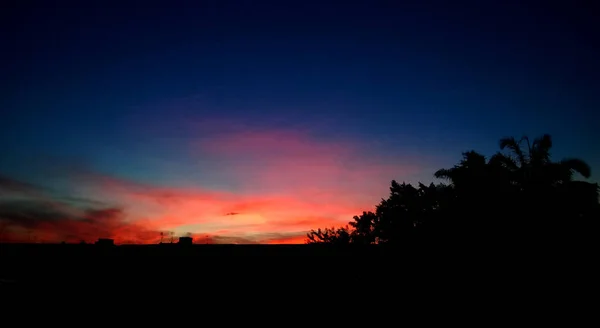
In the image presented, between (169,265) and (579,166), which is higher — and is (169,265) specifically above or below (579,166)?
below

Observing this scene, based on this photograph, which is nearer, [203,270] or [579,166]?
[203,270]

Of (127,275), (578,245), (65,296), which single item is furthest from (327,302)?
(578,245)

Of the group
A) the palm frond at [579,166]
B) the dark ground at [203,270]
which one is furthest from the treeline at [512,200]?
the dark ground at [203,270]

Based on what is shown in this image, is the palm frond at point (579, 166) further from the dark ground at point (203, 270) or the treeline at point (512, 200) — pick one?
the dark ground at point (203, 270)

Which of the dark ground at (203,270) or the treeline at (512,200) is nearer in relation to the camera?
the dark ground at (203,270)

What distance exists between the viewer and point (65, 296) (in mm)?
10281

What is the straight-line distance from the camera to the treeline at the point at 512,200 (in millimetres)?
17938

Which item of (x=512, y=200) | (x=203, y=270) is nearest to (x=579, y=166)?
(x=512, y=200)

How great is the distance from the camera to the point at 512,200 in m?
19.2

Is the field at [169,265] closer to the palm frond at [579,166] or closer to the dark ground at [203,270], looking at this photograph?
the dark ground at [203,270]

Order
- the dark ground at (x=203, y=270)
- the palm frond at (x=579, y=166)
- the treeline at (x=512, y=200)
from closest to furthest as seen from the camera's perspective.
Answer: the dark ground at (x=203, y=270) → the treeline at (x=512, y=200) → the palm frond at (x=579, y=166)

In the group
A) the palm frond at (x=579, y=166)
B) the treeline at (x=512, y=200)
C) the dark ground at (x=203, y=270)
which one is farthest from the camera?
the palm frond at (x=579, y=166)

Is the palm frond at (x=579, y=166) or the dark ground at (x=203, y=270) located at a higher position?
the palm frond at (x=579, y=166)

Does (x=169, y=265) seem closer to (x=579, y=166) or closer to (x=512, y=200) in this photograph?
(x=512, y=200)
